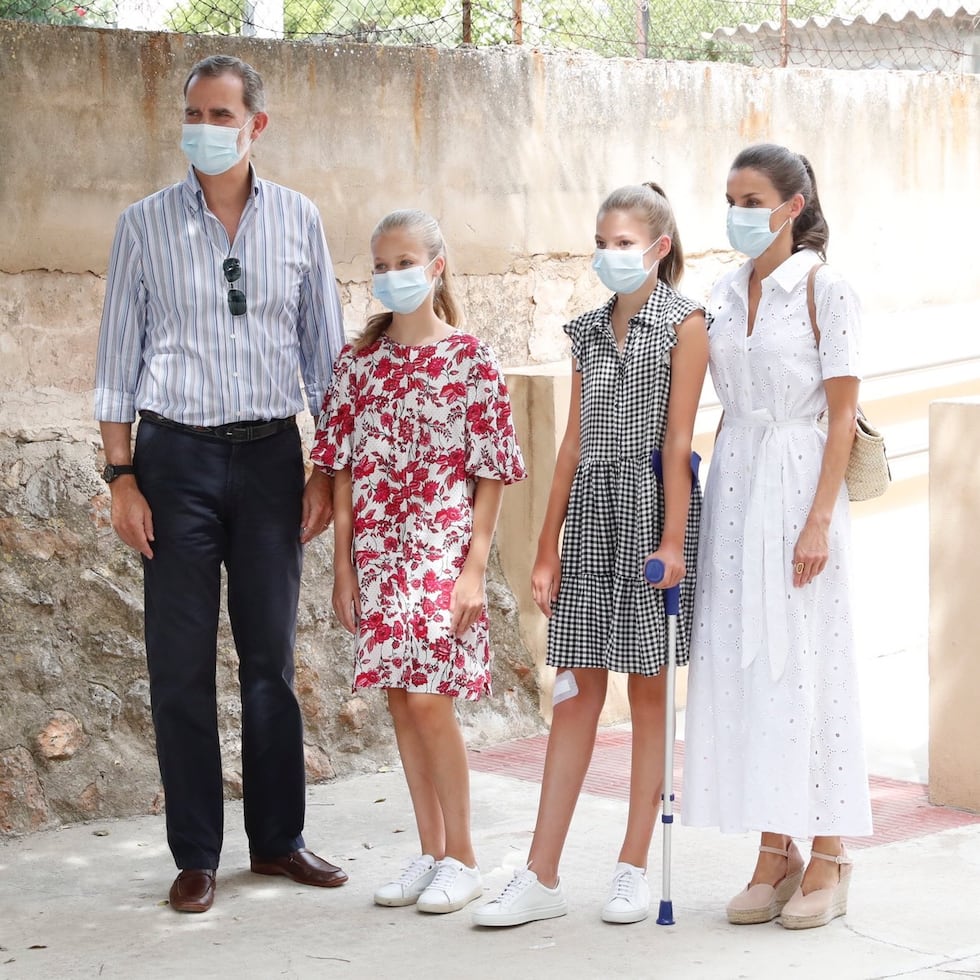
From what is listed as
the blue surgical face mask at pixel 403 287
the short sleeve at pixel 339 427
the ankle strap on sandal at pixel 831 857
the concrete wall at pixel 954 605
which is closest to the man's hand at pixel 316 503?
the short sleeve at pixel 339 427

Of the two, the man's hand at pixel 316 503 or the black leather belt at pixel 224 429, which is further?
the man's hand at pixel 316 503

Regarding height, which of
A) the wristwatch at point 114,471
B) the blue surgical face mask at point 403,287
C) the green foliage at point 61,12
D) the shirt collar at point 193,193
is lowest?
the wristwatch at point 114,471

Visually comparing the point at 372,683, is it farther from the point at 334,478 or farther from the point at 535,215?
the point at 535,215

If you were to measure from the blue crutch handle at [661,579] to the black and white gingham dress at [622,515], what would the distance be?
1.0 inches

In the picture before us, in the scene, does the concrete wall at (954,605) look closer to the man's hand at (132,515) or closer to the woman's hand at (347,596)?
the woman's hand at (347,596)

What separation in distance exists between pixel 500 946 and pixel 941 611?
181 centimetres

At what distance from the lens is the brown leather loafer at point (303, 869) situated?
14.2ft

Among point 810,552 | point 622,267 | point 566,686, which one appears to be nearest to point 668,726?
point 566,686

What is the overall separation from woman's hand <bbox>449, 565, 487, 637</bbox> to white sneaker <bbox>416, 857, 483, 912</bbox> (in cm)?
57

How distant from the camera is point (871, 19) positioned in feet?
31.1

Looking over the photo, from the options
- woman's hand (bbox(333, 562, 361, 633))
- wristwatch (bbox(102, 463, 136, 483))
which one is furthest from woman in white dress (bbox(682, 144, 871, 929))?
wristwatch (bbox(102, 463, 136, 483))

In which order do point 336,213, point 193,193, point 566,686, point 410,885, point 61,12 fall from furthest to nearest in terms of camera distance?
point 336,213 → point 61,12 → point 193,193 → point 410,885 → point 566,686

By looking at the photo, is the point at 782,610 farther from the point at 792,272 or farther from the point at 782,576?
the point at 792,272

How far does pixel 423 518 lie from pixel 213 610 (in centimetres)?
61
